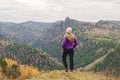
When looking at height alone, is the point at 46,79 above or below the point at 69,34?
below

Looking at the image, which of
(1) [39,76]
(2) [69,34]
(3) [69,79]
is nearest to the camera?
(3) [69,79]

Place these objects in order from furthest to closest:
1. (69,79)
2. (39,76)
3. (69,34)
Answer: (69,34)
(39,76)
(69,79)

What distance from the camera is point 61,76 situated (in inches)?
834

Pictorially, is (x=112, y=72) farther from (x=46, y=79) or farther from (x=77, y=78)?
(x=46, y=79)

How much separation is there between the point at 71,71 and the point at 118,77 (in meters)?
3.96

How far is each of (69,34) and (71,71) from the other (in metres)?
2.96

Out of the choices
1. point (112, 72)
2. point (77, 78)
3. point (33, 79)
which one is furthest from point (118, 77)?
point (33, 79)

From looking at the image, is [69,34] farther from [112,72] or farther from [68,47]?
[112,72]

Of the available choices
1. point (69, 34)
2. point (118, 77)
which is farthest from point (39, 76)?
point (118, 77)

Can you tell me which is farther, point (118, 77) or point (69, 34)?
point (69, 34)

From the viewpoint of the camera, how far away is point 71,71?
77.7ft

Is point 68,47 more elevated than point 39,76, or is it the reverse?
point 68,47

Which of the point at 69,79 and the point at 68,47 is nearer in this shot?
the point at 69,79

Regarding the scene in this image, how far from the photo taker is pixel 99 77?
70.8 ft
